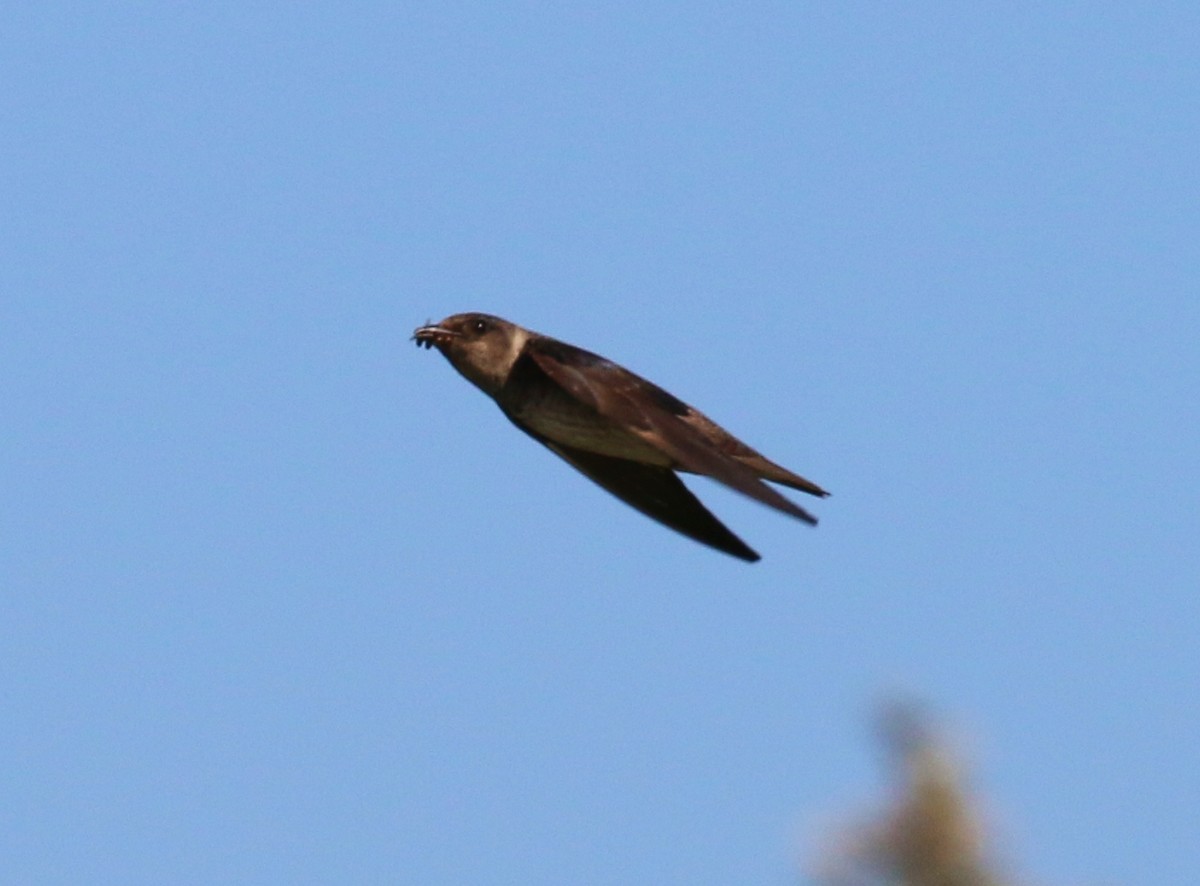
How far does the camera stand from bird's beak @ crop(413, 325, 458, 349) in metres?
9.08

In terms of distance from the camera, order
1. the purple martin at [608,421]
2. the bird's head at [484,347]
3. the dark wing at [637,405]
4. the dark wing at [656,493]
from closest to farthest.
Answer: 1. the dark wing at [637,405]
2. the purple martin at [608,421]
3. the bird's head at [484,347]
4. the dark wing at [656,493]

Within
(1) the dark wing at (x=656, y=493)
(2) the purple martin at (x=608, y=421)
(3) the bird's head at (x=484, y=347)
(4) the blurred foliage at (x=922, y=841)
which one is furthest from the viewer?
(1) the dark wing at (x=656, y=493)

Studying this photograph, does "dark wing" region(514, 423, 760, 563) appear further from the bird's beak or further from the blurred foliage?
the blurred foliage

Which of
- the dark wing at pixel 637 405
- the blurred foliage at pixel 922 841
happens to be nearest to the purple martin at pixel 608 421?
the dark wing at pixel 637 405

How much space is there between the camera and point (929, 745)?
554cm

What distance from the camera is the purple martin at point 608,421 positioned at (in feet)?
28.0

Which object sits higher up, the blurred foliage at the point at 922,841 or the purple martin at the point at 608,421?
the purple martin at the point at 608,421

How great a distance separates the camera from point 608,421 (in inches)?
337

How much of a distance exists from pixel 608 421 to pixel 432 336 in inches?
38.5

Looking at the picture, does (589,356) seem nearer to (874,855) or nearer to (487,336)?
(487,336)

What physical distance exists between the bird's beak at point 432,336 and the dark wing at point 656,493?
0.59 m

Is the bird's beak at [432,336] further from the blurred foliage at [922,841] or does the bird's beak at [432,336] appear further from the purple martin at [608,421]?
the blurred foliage at [922,841]

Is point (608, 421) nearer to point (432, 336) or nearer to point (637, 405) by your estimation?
point (637, 405)

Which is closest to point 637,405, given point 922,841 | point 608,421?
point 608,421
